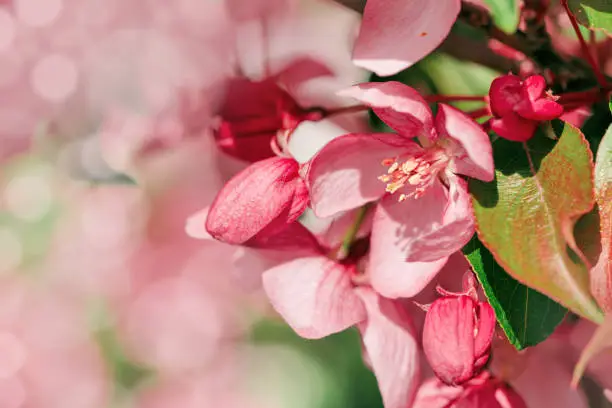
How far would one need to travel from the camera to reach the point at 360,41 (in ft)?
1.48

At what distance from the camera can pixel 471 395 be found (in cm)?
51

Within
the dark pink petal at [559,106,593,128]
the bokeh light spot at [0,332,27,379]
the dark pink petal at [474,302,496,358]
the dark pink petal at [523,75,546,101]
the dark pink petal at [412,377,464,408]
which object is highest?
the dark pink petal at [523,75,546,101]

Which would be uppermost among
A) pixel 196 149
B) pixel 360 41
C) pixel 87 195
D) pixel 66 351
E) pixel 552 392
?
pixel 360 41

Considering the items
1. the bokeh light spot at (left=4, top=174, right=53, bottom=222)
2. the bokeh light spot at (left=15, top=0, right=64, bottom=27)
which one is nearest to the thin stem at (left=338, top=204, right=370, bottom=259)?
the bokeh light spot at (left=15, top=0, right=64, bottom=27)

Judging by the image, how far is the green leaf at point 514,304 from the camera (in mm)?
427

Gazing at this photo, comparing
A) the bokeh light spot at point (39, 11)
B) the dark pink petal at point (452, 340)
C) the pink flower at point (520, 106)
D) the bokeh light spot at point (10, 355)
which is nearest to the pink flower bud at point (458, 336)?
the dark pink petal at point (452, 340)

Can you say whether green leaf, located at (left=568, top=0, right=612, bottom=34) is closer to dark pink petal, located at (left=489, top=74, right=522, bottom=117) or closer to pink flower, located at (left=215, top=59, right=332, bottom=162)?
dark pink petal, located at (left=489, top=74, right=522, bottom=117)

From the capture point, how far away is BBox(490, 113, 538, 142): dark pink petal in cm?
42

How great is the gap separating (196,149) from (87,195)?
27cm

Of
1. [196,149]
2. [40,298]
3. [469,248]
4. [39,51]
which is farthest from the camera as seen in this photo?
[40,298]

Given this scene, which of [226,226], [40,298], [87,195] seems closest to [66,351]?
[40,298]

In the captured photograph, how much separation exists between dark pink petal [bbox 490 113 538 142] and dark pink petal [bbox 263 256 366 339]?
16 cm

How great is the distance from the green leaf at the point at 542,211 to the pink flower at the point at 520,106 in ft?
0.05

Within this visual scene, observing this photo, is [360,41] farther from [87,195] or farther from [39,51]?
[87,195]
